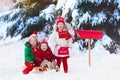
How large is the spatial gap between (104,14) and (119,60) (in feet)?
6.82

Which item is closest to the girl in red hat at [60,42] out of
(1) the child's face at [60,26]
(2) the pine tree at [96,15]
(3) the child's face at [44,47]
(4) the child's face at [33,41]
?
(1) the child's face at [60,26]

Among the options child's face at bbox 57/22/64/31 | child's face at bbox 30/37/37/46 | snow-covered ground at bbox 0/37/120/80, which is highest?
child's face at bbox 57/22/64/31

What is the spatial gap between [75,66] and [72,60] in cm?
86

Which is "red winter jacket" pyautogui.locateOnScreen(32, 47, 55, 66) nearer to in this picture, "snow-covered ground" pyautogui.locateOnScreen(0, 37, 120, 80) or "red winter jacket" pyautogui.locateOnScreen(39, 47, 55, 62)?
"red winter jacket" pyautogui.locateOnScreen(39, 47, 55, 62)

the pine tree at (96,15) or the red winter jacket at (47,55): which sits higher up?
the pine tree at (96,15)

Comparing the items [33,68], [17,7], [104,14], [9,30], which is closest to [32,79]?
[33,68]

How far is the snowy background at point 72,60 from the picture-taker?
24.8ft

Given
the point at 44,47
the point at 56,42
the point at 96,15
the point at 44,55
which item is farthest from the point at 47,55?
the point at 96,15

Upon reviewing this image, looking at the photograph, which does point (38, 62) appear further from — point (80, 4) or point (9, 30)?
point (9, 30)

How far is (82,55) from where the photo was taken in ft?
33.7

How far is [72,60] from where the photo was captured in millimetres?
9859

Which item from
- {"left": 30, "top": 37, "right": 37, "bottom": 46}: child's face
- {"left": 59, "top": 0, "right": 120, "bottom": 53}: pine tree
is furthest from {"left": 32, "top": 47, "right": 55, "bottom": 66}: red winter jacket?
{"left": 59, "top": 0, "right": 120, "bottom": 53}: pine tree

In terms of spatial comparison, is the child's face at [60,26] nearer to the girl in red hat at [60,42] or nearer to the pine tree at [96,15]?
the girl in red hat at [60,42]

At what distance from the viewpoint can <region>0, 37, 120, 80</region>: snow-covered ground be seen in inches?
295
